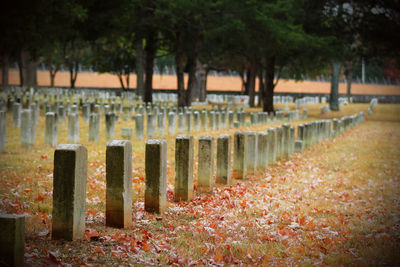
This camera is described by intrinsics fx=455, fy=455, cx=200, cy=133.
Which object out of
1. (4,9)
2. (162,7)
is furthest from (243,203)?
(162,7)

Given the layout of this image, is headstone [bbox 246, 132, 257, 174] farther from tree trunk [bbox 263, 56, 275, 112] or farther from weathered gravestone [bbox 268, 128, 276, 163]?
tree trunk [bbox 263, 56, 275, 112]

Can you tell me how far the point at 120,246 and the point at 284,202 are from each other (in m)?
3.42

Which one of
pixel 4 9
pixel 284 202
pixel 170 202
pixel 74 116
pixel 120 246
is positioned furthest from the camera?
pixel 4 9

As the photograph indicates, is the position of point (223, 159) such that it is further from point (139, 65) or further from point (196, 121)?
point (139, 65)

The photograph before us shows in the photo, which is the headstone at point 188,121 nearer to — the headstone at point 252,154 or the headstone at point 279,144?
the headstone at point 279,144

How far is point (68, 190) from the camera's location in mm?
4141

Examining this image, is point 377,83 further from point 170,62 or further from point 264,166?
point 264,166

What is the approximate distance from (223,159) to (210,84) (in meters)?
70.1

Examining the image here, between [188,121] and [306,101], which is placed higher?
[306,101]

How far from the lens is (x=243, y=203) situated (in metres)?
6.76

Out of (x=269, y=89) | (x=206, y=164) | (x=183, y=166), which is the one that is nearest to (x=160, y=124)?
(x=206, y=164)

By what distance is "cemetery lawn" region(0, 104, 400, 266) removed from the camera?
14.3 ft

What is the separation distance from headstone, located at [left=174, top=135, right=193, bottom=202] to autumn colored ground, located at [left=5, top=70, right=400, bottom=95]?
5735 cm

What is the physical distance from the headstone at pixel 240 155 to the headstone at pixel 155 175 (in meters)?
2.96
